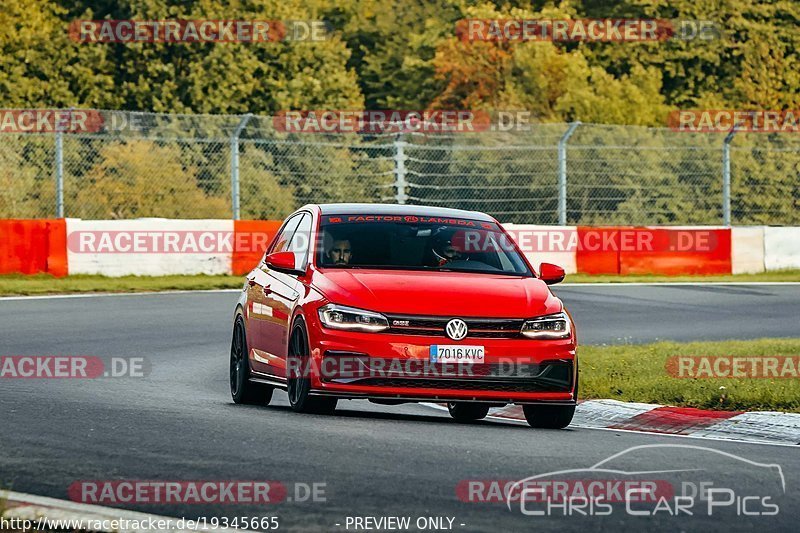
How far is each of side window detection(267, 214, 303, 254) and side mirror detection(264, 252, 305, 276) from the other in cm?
98

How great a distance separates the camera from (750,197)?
32.2 m

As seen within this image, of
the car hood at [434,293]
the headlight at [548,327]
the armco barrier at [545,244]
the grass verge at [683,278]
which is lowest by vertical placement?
the grass verge at [683,278]

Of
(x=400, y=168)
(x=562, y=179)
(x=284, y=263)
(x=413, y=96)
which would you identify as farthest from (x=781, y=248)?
(x=413, y=96)

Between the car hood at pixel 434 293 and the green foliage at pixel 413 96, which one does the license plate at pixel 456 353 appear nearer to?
the car hood at pixel 434 293

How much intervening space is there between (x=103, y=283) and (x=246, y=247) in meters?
2.88

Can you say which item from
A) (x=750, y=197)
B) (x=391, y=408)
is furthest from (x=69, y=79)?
(x=391, y=408)

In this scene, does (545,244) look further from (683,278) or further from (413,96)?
(413,96)

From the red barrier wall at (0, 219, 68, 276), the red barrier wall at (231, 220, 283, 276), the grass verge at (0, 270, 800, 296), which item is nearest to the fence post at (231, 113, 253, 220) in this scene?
the red barrier wall at (231, 220, 283, 276)

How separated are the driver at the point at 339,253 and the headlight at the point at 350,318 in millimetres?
845

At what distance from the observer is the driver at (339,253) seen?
1164 centimetres

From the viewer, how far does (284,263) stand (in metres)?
11.7

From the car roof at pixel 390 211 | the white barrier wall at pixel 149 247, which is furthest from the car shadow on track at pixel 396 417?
the white barrier wall at pixel 149 247

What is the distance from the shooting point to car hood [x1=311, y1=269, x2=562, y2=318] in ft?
35.2

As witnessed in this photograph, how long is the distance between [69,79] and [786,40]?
88.3 feet
